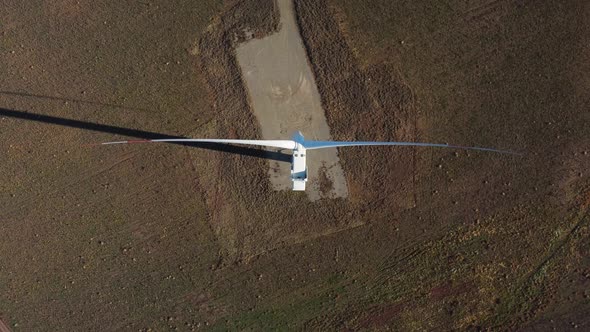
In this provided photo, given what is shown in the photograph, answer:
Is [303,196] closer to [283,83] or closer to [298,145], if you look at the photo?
[298,145]

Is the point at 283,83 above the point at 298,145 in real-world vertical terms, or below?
above

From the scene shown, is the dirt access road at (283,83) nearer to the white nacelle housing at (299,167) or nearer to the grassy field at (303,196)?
the grassy field at (303,196)

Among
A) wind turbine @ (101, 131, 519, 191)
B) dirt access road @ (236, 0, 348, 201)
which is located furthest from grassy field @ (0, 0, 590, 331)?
wind turbine @ (101, 131, 519, 191)

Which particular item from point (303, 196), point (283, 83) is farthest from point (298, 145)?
point (283, 83)

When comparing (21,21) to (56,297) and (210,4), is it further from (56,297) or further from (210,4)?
(56,297)

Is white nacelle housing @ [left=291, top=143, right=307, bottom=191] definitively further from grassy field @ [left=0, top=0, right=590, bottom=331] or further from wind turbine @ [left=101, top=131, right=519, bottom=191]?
grassy field @ [left=0, top=0, right=590, bottom=331]
